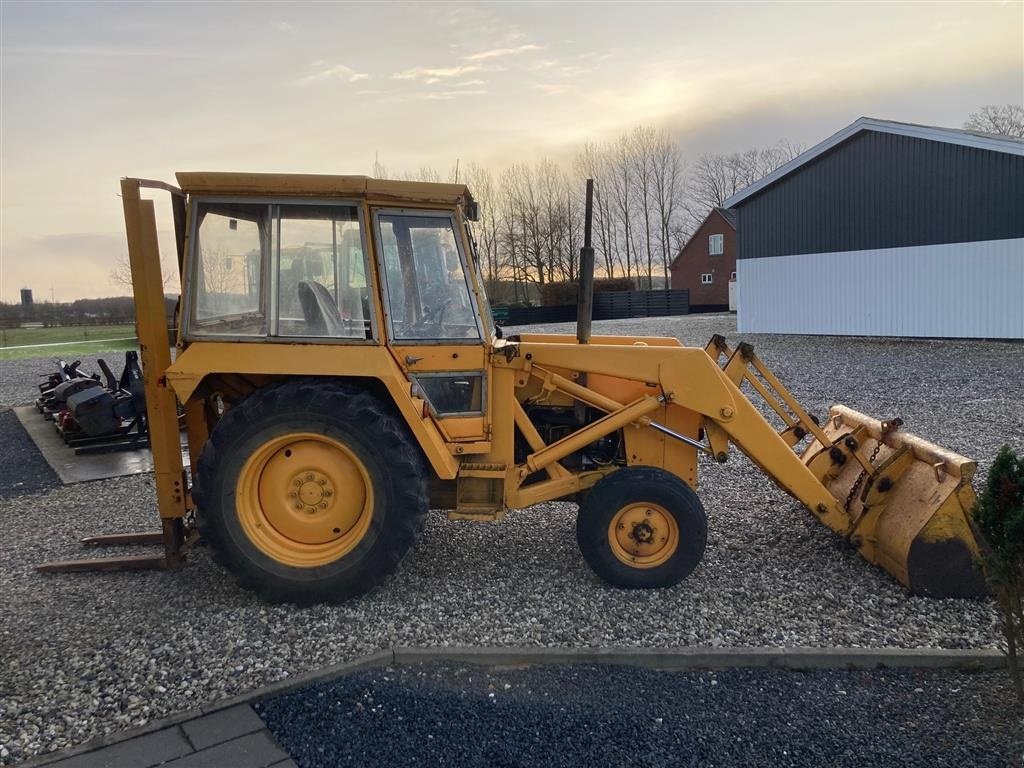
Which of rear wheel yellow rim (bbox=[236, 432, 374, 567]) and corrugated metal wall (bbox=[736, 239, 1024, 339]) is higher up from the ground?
corrugated metal wall (bbox=[736, 239, 1024, 339])

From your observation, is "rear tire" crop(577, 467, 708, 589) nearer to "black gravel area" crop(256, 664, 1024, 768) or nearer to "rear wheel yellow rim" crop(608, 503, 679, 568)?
"rear wheel yellow rim" crop(608, 503, 679, 568)

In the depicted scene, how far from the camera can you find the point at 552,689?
3.71 metres

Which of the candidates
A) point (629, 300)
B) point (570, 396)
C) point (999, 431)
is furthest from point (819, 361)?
point (629, 300)

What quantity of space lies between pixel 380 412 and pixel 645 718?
6.98ft

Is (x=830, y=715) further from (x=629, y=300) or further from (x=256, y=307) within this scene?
(x=629, y=300)

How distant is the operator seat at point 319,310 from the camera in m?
4.58

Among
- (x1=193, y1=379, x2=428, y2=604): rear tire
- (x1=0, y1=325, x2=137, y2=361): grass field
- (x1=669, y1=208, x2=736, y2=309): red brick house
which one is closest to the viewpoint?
(x1=193, y1=379, x2=428, y2=604): rear tire

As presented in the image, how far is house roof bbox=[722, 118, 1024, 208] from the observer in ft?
58.1

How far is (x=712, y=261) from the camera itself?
49031mm

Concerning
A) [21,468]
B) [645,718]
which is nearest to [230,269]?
[645,718]

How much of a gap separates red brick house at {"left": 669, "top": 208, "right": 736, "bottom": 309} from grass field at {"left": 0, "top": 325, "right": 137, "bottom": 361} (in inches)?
1250

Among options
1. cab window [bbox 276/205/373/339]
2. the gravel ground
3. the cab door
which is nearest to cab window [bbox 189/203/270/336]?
cab window [bbox 276/205/373/339]

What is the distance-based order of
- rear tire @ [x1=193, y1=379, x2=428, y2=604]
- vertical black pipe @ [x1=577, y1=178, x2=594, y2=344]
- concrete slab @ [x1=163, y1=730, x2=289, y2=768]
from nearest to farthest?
concrete slab @ [x1=163, y1=730, x2=289, y2=768]
rear tire @ [x1=193, y1=379, x2=428, y2=604]
vertical black pipe @ [x1=577, y1=178, x2=594, y2=344]

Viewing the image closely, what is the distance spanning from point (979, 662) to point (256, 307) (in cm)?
431
